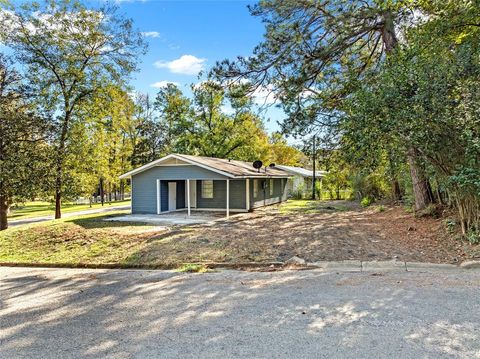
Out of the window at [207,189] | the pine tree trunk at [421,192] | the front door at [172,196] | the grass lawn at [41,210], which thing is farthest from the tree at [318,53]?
→ the grass lawn at [41,210]

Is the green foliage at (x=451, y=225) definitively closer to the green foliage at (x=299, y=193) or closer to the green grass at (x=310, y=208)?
the green grass at (x=310, y=208)

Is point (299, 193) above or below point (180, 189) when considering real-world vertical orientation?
below

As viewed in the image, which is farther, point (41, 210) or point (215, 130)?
point (41, 210)

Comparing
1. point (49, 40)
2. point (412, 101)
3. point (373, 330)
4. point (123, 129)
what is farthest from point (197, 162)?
point (123, 129)

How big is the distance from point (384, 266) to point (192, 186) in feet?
45.1

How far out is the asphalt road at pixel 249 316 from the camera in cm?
308

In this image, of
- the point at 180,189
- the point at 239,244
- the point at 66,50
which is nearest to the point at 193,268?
the point at 239,244

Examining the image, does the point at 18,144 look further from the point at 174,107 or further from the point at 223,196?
the point at 174,107

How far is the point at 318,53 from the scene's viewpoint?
10930mm

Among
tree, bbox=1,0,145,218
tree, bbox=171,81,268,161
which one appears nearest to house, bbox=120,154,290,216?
tree, bbox=1,0,145,218

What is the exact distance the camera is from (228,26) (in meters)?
12.5

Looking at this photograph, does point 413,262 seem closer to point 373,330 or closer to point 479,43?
point 373,330

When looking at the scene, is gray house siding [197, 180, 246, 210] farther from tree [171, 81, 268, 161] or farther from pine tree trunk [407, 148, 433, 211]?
tree [171, 81, 268, 161]

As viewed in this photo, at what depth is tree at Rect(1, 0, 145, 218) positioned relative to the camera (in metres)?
14.9
